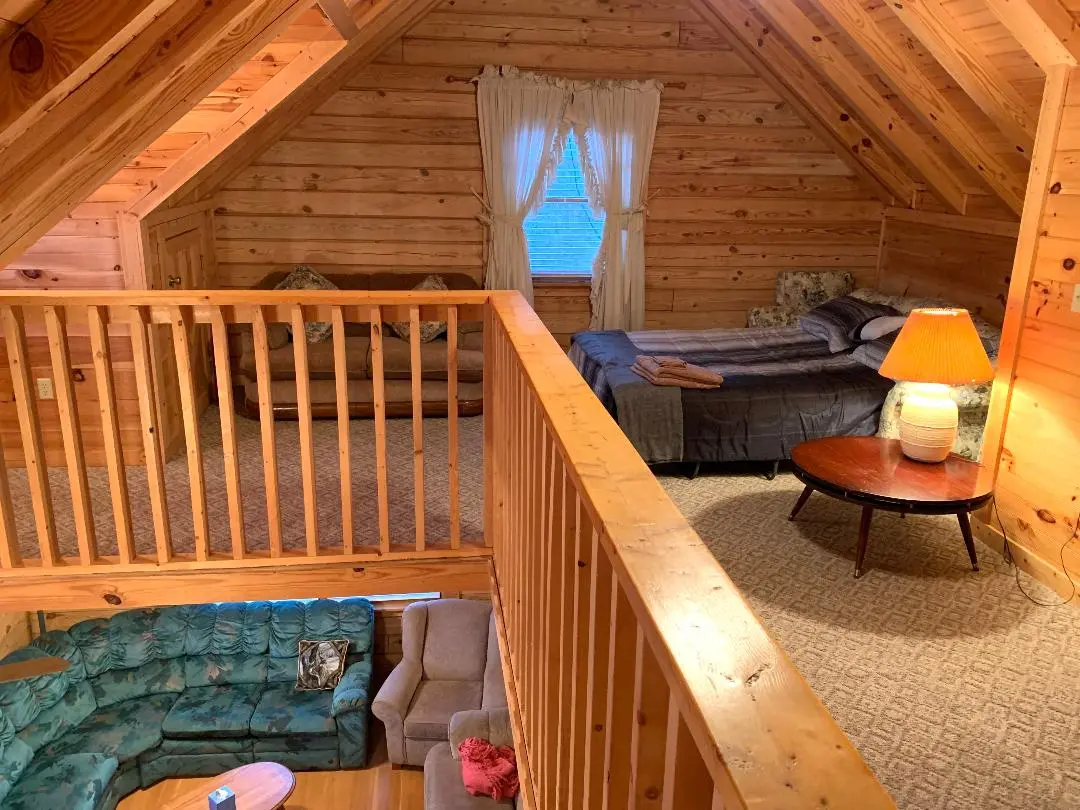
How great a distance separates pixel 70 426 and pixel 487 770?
2.54 m

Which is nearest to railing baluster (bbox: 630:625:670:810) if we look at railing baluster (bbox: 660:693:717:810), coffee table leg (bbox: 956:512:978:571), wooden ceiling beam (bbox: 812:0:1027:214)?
railing baluster (bbox: 660:693:717:810)

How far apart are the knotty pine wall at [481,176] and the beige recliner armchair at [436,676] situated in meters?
2.33

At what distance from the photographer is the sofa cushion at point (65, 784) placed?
A: 4160 mm

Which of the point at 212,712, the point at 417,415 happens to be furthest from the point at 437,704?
the point at 417,415

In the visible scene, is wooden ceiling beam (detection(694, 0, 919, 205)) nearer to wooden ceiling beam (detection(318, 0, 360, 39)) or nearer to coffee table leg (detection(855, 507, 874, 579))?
wooden ceiling beam (detection(318, 0, 360, 39))

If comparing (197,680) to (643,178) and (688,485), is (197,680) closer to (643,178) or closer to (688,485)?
(688,485)

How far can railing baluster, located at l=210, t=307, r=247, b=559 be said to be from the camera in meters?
2.84

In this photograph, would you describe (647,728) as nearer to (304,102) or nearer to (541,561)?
(541,561)

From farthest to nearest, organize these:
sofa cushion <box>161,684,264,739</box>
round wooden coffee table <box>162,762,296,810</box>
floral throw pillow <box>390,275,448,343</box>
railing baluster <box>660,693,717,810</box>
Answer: floral throw pillow <box>390,275,448,343</box>, sofa cushion <box>161,684,264,739</box>, round wooden coffee table <box>162,762,296,810</box>, railing baluster <box>660,693,717,810</box>

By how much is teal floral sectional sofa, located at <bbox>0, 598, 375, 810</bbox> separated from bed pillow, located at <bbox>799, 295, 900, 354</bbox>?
3257 millimetres

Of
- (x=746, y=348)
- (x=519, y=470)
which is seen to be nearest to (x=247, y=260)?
(x=746, y=348)

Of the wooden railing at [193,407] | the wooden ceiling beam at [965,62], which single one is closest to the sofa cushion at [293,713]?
the wooden railing at [193,407]

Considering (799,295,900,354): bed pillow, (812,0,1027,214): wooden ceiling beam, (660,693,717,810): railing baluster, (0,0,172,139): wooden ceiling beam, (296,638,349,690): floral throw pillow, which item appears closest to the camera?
(660,693,717,810): railing baluster

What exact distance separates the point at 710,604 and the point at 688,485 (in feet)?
11.2
